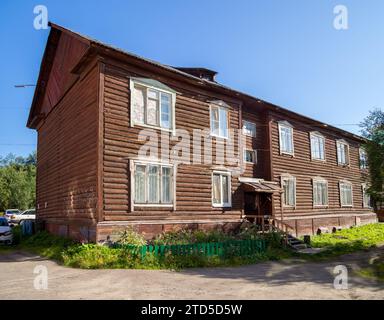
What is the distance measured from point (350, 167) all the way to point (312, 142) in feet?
23.3

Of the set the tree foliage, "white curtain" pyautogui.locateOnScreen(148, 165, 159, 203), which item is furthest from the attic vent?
the tree foliage

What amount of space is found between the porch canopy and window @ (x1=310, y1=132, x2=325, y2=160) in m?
7.49


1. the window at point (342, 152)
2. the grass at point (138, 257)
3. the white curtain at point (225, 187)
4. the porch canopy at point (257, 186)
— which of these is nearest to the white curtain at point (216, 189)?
the white curtain at point (225, 187)

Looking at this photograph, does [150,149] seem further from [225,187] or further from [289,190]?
[289,190]

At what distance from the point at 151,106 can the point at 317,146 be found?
655 inches

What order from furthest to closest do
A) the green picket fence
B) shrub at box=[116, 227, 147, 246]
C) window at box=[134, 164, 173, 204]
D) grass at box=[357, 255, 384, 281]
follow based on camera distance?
window at box=[134, 164, 173, 204] → shrub at box=[116, 227, 147, 246] → the green picket fence → grass at box=[357, 255, 384, 281]

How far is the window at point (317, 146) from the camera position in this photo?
27987 mm

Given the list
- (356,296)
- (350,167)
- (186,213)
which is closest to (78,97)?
(186,213)

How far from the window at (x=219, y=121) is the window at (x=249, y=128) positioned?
121 inches

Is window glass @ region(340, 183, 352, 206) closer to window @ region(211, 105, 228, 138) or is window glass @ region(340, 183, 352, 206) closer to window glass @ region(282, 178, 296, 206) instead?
window glass @ region(282, 178, 296, 206)

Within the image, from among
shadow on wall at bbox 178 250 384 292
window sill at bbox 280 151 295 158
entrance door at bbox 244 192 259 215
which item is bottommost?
shadow on wall at bbox 178 250 384 292

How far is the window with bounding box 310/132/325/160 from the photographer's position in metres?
28.0

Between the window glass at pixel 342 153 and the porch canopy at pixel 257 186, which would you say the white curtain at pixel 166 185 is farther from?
the window glass at pixel 342 153
